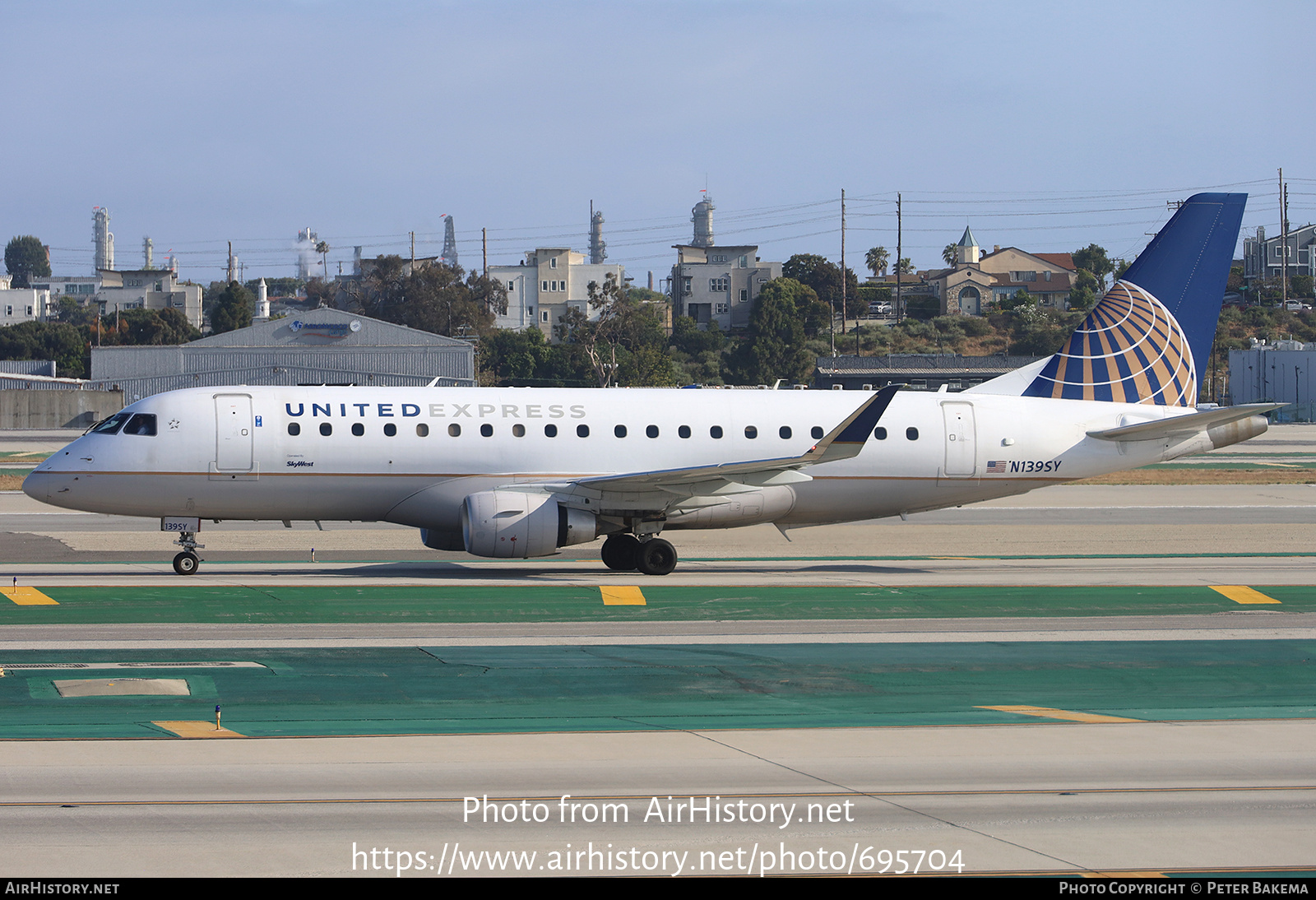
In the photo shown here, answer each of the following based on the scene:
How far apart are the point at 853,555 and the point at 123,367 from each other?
79.8m

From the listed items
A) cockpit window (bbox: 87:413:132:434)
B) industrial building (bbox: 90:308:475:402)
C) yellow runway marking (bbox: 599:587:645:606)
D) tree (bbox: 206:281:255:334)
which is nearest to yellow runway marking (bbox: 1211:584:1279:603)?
yellow runway marking (bbox: 599:587:645:606)

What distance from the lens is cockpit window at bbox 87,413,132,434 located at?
25062 millimetres

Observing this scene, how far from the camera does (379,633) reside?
1931cm

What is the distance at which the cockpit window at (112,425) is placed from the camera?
25062 mm

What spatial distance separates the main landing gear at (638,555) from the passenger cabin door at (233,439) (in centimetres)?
728

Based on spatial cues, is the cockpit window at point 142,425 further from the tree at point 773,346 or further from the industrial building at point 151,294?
the industrial building at point 151,294

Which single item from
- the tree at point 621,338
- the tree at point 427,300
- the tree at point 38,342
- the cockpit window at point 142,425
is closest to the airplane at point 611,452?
the cockpit window at point 142,425

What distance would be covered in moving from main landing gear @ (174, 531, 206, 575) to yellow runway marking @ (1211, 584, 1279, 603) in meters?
19.3

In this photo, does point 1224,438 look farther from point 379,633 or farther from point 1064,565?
point 379,633

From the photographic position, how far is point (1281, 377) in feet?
367

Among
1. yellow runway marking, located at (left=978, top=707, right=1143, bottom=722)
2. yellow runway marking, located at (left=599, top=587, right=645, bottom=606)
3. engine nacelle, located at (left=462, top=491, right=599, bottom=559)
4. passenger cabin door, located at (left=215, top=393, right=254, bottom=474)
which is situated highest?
passenger cabin door, located at (left=215, top=393, right=254, bottom=474)

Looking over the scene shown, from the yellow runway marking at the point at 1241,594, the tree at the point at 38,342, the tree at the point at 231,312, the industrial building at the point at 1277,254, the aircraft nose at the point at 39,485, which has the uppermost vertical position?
the industrial building at the point at 1277,254

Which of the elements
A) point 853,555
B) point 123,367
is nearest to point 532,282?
point 123,367

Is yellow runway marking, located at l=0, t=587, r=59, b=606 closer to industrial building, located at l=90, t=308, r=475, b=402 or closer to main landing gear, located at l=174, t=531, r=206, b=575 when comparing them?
main landing gear, located at l=174, t=531, r=206, b=575
